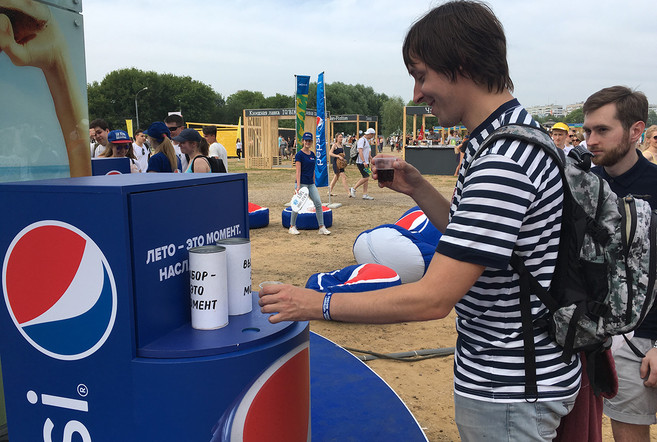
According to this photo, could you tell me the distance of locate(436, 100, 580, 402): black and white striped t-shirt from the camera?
124 centimetres

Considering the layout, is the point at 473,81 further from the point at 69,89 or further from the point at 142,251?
the point at 69,89

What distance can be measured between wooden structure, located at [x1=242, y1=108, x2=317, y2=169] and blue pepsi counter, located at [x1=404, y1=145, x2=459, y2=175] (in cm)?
741

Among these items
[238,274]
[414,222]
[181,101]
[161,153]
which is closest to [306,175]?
[414,222]

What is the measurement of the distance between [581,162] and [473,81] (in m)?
0.38

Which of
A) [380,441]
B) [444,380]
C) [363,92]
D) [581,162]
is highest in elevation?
[363,92]

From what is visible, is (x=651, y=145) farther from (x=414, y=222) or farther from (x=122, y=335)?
(x=122, y=335)

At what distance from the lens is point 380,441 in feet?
7.92

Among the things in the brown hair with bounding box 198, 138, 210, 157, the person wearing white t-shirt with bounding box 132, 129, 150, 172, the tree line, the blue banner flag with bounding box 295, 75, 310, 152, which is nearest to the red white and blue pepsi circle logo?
the brown hair with bounding box 198, 138, 210, 157

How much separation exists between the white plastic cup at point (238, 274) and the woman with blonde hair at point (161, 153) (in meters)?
5.05

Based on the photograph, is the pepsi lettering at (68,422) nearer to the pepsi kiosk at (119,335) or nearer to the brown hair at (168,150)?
the pepsi kiosk at (119,335)

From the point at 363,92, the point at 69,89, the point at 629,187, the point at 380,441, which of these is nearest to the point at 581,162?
the point at 629,187

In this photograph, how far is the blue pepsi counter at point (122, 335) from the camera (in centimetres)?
142

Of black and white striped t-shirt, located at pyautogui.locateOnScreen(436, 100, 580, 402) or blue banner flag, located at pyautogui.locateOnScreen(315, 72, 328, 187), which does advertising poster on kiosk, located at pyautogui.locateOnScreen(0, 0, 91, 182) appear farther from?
blue banner flag, located at pyautogui.locateOnScreen(315, 72, 328, 187)

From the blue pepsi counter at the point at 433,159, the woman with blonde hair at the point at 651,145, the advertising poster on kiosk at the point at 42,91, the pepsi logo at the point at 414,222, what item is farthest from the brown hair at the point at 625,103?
the blue pepsi counter at the point at 433,159
